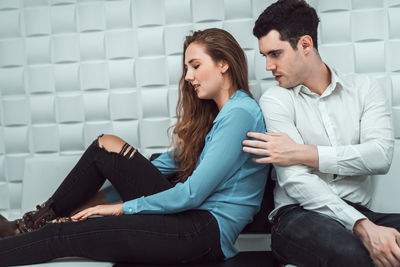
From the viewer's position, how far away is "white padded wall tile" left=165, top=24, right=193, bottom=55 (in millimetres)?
2244

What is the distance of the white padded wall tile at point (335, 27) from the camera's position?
2.13 metres

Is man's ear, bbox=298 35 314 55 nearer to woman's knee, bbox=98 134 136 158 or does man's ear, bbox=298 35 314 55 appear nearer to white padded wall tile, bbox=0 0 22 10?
woman's knee, bbox=98 134 136 158

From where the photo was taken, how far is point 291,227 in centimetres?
146

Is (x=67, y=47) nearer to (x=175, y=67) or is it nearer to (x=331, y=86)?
(x=175, y=67)

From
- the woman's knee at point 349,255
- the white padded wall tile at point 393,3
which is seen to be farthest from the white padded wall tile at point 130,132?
the white padded wall tile at point 393,3

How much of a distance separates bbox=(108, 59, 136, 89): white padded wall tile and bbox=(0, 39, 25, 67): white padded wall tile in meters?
0.60

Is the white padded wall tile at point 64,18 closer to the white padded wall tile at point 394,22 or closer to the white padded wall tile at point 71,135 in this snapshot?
the white padded wall tile at point 71,135

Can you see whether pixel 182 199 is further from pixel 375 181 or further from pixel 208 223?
pixel 375 181

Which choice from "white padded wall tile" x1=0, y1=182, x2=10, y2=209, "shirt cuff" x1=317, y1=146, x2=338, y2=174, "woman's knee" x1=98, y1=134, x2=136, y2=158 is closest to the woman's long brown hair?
"woman's knee" x1=98, y1=134, x2=136, y2=158

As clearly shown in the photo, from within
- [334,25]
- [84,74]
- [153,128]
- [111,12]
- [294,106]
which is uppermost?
[111,12]

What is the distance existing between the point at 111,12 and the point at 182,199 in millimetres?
1361

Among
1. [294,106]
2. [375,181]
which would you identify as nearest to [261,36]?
[294,106]

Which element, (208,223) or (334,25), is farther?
(334,25)

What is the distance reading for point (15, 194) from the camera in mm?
2449
